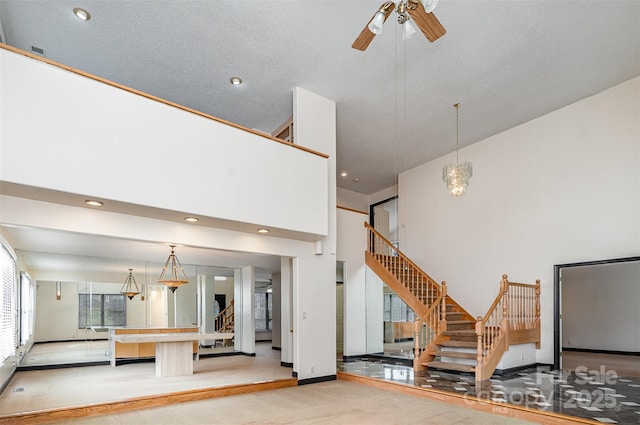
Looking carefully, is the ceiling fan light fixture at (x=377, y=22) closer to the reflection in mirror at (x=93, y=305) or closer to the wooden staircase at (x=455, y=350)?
the wooden staircase at (x=455, y=350)

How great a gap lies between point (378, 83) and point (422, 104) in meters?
1.27

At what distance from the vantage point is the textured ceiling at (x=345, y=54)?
598cm

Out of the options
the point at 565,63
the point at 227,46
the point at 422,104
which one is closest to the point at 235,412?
the point at 227,46

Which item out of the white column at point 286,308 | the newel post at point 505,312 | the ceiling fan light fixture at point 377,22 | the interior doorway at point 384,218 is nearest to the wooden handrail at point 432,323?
the newel post at point 505,312

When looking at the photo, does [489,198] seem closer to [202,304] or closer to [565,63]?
[565,63]

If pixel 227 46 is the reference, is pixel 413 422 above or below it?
below

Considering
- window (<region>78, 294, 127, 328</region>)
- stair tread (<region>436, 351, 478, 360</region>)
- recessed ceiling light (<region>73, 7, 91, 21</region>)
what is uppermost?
recessed ceiling light (<region>73, 7, 91, 21</region>)

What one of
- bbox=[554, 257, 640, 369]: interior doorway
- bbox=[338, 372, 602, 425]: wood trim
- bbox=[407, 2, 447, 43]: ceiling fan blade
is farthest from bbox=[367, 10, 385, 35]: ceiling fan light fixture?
bbox=[554, 257, 640, 369]: interior doorway

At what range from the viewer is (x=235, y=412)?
5.55 meters

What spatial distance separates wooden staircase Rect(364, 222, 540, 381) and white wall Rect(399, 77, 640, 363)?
462 mm

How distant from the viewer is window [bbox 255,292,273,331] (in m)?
15.5

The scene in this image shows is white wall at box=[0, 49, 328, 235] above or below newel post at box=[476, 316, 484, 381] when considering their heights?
above

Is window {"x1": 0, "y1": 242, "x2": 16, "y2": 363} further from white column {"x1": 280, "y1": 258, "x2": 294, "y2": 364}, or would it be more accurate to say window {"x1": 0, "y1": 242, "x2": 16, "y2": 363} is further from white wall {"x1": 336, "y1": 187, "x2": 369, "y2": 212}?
white wall {"x1": 336, "y1": 187, "x2": 369, "y2": 212}

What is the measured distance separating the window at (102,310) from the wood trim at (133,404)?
314 cm
